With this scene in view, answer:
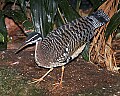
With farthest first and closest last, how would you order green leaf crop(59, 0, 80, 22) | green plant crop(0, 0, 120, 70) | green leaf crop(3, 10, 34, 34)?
1. green leaf crop(3, 10, 34, 34)
2. green leaf crop(59, 0, 80, 22)
3. green plant crop(0, 0, 120, 70)

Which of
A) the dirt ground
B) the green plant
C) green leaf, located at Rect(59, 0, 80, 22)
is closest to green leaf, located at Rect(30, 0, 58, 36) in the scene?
the green plant

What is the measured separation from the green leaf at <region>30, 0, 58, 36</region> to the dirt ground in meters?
0.42

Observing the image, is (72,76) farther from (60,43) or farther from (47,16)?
(47,16)

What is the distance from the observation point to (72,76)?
3.46m

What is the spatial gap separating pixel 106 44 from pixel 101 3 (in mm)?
506

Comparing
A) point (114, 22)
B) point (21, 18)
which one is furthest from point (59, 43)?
point (21, 18)

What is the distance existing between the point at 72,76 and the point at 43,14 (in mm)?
808

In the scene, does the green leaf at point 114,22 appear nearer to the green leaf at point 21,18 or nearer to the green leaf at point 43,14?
the green leaf at point 43,14

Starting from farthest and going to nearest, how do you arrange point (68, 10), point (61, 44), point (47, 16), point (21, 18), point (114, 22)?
point (21, 18) → point (68, 10) → point (47, 16) → point (114, 22) → point (61, 44)

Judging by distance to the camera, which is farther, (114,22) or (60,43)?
(114,22)

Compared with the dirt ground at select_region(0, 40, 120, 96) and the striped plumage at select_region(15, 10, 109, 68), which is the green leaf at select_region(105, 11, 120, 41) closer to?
the striped plumage at select_region(15, 10, 109, 68)

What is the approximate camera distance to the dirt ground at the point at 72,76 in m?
3.13

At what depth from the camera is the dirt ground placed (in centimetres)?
313

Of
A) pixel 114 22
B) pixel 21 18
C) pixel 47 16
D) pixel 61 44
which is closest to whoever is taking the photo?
pixel 61 44
